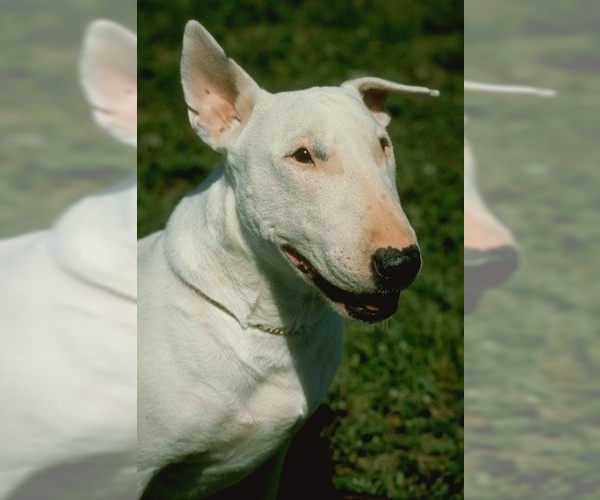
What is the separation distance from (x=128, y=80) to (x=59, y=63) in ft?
2.41

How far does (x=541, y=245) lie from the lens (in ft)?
12.6

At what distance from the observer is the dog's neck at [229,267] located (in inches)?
134

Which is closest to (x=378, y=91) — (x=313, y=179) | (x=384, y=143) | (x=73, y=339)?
(x=384, y=143)

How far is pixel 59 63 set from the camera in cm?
256

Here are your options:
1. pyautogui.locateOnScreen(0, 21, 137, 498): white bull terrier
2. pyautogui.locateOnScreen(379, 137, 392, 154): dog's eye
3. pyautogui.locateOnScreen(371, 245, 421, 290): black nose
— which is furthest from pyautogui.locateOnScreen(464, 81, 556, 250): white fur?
pyautogui.locateOnScreen(0, 21, 137, 498): white bull terrier

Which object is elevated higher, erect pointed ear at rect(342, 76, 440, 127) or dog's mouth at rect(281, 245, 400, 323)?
erect pointed ear at rect(342, 76, 440, 127)

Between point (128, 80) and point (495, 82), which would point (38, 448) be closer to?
point (128, 80)

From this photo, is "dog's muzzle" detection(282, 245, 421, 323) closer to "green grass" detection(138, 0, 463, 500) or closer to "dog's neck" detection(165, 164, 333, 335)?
"dog's neck" detection(165, 164, 333, 335)

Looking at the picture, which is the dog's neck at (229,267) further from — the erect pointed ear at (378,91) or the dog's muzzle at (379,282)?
the erect pointed ear at (378,91)

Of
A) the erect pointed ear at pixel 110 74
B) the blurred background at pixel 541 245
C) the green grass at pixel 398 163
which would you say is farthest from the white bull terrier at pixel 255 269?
the green grass at pixel 398 163

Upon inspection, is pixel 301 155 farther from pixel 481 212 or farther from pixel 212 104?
pixel 481 212

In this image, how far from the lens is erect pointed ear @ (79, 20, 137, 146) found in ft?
8.77

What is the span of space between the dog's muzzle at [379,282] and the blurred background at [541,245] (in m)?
0.82

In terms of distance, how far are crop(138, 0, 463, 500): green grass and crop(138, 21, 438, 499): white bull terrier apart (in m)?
1.09
